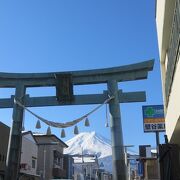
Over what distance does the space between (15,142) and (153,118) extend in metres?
7.62

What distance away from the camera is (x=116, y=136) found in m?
21.3

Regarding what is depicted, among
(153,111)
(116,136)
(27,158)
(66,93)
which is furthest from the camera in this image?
(27,158)

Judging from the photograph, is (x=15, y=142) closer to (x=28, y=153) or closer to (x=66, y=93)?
(x=66, y=93)

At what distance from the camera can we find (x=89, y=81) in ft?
75.0

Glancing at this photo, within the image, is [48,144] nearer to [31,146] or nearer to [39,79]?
[31,146]

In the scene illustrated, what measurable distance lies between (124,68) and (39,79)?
16.2 ft

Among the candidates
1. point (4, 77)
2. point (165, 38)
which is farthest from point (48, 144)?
point (165, 38)

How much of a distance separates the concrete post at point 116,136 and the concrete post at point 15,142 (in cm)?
507

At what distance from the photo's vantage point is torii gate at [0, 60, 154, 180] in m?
21.9

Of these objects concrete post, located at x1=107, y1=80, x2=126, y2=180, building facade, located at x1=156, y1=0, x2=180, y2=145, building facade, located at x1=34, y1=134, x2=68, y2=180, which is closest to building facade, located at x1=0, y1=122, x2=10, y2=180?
concrete post, located at x1=107, y1=80, x2=126, y2=180

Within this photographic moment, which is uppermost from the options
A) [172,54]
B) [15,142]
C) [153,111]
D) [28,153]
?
[28,153]

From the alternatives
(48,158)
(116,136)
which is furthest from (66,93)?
(48,158)

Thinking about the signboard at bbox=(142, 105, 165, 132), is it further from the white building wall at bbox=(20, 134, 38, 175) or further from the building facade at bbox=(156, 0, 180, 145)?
the white building wall at bbox=(20, 134, 38, 175)

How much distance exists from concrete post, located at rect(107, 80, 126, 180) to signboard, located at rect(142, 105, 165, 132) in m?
1.61
